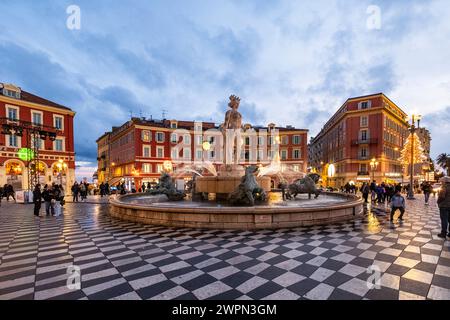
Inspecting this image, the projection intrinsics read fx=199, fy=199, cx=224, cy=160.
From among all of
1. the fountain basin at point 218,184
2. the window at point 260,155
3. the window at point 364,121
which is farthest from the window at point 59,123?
the window at point 364,121

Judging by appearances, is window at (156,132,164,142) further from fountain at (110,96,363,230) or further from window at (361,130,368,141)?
window at (361,130,368,141)

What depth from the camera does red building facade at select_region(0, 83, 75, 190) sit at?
913 inches

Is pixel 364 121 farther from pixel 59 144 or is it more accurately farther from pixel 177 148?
pixel 59 144

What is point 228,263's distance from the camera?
4.10m

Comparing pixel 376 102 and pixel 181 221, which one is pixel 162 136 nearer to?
pixel 181 221

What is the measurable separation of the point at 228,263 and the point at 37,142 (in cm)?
2955

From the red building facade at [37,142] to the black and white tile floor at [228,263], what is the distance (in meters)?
22.3

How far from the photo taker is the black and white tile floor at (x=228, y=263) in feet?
10.1

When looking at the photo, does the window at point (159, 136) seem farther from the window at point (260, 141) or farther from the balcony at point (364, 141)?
the balcony at point (364, 141)

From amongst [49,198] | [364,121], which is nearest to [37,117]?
[49,198]
